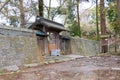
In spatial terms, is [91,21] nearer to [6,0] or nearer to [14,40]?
[6,0]

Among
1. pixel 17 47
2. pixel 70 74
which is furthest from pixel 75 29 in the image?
pixel 70 74

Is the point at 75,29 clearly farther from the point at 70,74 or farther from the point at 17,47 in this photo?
the point at 70,74

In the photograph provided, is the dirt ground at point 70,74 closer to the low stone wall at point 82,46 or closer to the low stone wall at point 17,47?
the low stone wall at point 17,47

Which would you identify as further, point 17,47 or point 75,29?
point 75,29

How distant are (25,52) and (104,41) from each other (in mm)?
11102

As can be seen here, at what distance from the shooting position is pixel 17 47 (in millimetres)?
12812

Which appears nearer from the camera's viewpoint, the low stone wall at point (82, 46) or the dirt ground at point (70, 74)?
the dirt ground at point (70, 74)

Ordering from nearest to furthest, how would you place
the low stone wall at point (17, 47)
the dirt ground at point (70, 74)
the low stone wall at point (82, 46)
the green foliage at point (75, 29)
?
the dirt ground at point (70, 74) < the low stone wall at point (17, 47) < the low stone wall at point (82, 46) < the green foliage at point (75, 29)

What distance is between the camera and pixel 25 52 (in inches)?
531

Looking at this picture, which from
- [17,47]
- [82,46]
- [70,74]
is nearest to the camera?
[70,74]

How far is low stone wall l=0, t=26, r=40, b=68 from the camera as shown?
11531mm

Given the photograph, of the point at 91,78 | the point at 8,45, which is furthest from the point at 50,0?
the point at 91,78

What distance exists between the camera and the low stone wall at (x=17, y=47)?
1153 centimetres

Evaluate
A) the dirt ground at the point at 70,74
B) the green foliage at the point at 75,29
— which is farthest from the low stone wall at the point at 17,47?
the green foliage at the point at 75,29
